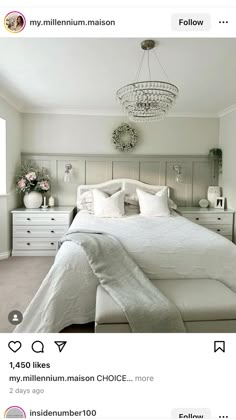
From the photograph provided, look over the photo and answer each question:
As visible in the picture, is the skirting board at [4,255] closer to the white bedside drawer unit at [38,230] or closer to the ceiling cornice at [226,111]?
the white bedside drawer unit at [38,230]

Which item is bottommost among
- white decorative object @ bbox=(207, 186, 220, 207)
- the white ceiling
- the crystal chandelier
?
white decorative object @ bbox=(207, 186, 220, 207)

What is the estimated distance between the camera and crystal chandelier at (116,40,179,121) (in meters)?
1.82

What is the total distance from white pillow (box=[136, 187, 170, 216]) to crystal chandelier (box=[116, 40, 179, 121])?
4.33ft

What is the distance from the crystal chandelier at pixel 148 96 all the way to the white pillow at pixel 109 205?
129 centimetres

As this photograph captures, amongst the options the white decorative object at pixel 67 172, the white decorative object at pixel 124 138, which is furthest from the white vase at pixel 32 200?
the white decorative object at pixel 124 138

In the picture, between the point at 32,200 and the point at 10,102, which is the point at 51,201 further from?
the point at 10,102

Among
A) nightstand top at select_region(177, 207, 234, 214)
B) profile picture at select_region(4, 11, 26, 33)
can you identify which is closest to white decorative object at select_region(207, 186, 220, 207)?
nightstand top at select_region(177, 207, 234, 214)

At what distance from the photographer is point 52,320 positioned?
1495 mm

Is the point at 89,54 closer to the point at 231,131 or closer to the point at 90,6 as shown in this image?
the point at 90,6

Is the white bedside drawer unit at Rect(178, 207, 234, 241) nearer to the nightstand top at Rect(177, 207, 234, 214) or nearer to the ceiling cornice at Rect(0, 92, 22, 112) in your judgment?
the nightstand top at Rect(177, 207, 234, 214)
